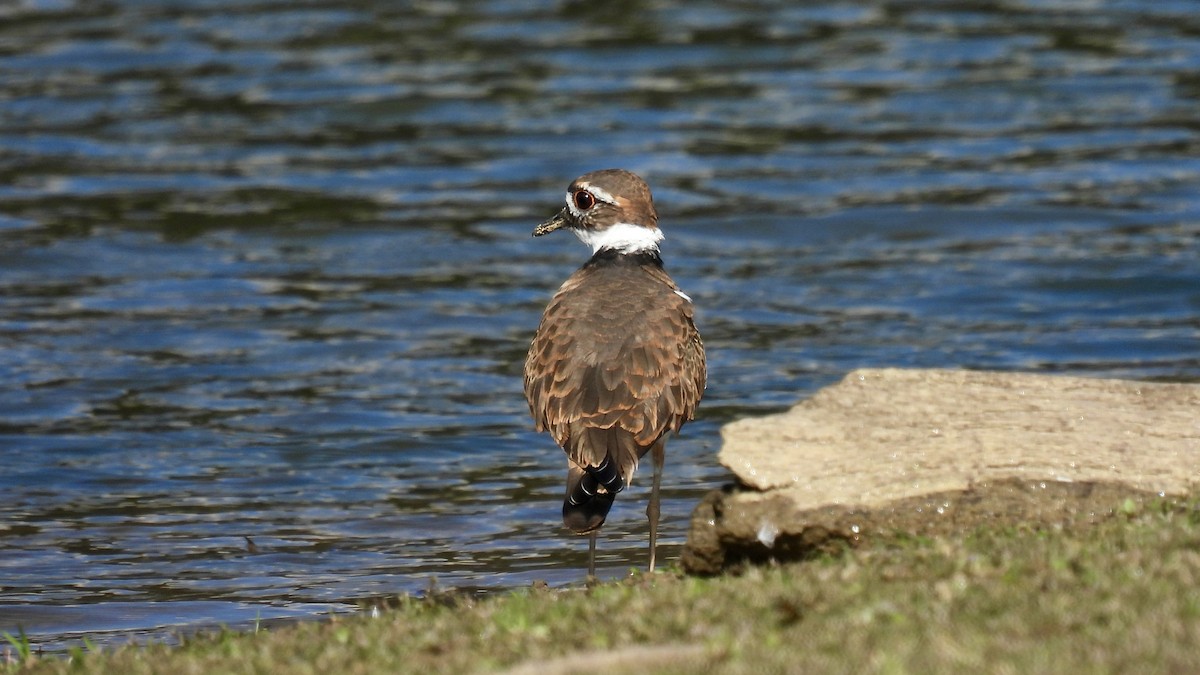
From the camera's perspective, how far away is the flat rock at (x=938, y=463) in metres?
7.82

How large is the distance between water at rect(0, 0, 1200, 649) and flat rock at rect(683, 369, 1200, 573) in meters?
1.67

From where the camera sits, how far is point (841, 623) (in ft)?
18.7

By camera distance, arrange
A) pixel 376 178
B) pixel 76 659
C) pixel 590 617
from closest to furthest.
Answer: pixel 590 617 → pixel 76 659 → pixel 376 178

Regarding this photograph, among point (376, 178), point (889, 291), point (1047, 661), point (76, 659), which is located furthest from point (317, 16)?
point (1047, 661)

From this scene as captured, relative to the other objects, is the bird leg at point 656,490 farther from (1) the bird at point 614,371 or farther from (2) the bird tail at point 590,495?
(2) the bird tail at point 590,495

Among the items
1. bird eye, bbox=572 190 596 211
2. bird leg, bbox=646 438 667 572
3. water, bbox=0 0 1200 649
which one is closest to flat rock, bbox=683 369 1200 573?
bird leg, bbox=646 438 667 572

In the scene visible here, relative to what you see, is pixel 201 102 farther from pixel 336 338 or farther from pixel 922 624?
pixel 922 624

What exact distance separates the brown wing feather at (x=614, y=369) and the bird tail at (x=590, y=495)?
0.06 metres

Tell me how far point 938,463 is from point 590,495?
155 centimetres

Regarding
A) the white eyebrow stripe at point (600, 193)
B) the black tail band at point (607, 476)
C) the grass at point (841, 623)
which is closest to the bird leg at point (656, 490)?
the black tail band at point (607, 476)

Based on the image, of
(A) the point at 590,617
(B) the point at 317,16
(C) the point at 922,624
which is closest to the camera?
(C) the point at 922,624

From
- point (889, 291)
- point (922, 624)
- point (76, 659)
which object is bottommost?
point (889, 291)

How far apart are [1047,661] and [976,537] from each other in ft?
6.90

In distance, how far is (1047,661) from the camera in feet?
16.8
